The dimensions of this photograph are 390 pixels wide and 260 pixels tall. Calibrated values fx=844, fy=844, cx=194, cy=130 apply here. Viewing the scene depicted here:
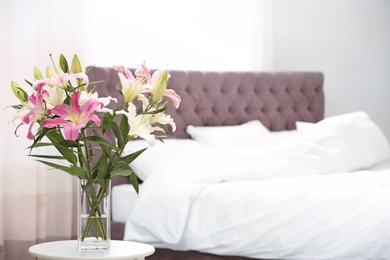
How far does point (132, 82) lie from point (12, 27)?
2266 mm

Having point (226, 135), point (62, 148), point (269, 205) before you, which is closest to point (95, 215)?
point (62, 148)

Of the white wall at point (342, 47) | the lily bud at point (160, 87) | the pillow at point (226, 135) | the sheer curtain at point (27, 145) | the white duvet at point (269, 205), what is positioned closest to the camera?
the lily bud at point (160, 87)

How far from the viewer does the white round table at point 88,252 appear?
2447 millimetres

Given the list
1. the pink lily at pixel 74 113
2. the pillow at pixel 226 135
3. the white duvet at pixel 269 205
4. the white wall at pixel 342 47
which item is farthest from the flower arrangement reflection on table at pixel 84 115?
the white wall at pixel 342 47

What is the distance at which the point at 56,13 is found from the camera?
470 cm

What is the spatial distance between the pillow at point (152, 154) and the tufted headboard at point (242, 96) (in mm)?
337

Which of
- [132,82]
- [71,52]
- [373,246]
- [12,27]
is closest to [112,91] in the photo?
[71,52]

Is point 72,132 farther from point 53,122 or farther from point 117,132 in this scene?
point 117,132

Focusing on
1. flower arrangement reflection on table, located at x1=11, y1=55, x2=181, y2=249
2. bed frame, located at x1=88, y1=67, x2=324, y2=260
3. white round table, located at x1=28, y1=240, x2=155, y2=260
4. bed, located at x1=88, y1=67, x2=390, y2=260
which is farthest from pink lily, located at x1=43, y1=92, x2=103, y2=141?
bed frame, located at x1=88, y1=67, x2=324, y2=260

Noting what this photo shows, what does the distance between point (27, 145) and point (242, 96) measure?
141 centimetres

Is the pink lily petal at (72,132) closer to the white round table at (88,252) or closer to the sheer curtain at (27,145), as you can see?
the white round table at (88,252)

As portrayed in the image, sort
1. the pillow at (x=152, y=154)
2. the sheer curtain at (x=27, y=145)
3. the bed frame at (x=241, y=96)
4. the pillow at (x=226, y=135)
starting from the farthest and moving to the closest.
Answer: the bed frame at (x=241, y=96)
the pillow at (x=226, y=135)
the sheer curtain at (x=27, y=145)
the pillow at (x=152, y=154)

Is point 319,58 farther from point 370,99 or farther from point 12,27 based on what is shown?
point 12,27

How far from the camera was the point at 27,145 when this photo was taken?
4.59 meters
